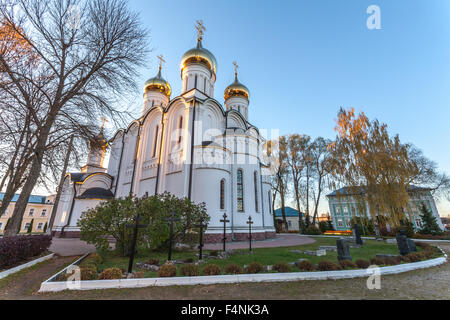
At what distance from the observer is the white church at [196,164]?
1375cm

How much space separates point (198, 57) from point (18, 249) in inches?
699

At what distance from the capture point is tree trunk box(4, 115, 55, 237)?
730 centimetres

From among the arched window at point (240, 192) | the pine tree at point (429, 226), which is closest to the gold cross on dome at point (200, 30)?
the arched window at point (240, 192)

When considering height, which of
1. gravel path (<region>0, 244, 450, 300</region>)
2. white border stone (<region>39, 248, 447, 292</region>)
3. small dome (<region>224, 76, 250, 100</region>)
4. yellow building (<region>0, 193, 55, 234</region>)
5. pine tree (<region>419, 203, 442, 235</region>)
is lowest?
gravel path (<region>0, 244, 450, 300</region>)

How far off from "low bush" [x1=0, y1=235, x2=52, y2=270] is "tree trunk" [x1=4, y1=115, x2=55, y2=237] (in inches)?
30.9

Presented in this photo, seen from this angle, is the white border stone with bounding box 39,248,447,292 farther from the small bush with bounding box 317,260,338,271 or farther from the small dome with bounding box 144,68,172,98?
the small dome with bounding box 144,68,172,98

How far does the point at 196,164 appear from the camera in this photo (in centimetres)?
1391

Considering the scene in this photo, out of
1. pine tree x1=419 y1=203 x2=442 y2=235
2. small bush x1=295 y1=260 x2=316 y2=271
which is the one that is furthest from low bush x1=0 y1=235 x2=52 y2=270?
pine tree x1=419 y1=203 x2=442 y2=235

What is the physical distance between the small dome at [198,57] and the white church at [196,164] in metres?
0.08

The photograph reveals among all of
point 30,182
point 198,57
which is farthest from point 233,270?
point 198,57

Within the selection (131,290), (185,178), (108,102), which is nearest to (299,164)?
(185,178)

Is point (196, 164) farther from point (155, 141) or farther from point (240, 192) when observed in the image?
point (155, 141)

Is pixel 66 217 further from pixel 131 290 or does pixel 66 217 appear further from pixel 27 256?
pixel 131 290

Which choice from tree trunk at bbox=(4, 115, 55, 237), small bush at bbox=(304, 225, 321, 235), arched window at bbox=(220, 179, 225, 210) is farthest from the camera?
small bush at bbox=(304, 225, 321, 235)
